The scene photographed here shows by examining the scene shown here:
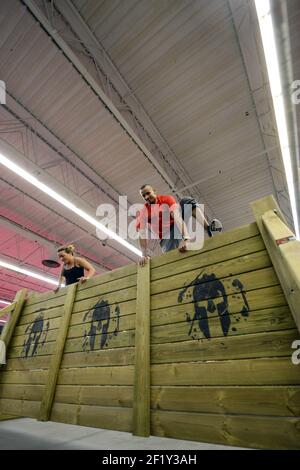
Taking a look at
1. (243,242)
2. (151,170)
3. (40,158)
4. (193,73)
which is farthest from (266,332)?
(40,158)

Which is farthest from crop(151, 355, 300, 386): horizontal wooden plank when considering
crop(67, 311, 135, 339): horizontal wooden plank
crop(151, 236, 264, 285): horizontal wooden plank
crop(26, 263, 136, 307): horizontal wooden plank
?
crop(26, 263, 136, 307): horizontal wooden plank

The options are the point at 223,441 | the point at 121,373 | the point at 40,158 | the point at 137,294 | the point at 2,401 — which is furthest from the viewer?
the point at 40,158

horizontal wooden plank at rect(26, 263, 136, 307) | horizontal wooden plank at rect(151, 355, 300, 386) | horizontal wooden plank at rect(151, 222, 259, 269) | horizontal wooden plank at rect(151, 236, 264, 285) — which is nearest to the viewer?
horizontal wooden plank at rect(151, 355, 300, 386)

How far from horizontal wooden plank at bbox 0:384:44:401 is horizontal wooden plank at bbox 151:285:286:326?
195cm

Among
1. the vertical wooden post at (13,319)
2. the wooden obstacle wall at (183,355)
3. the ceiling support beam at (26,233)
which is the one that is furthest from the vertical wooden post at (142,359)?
the ceiling support beam at (26,233)

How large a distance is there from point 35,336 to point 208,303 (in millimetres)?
2901

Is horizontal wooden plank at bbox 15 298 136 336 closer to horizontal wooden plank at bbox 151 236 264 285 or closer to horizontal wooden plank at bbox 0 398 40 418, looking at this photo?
horizontal wooden plank at bbox 151 236 264 285

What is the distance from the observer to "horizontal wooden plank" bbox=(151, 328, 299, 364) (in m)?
1.70

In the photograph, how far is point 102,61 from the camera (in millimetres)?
6344

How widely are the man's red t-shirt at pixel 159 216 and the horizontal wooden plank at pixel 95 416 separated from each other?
213 centimetres

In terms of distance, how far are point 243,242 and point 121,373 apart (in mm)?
1735

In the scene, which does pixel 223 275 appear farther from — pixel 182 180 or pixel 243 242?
pixel 182 180

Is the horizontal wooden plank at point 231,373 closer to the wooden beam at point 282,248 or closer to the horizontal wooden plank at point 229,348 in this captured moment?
the horizontal wooden plank at point 229,348

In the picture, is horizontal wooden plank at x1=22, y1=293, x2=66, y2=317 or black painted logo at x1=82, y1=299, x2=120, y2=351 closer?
black painted logo at x1=82, y1=299, x2=120, y2=351
